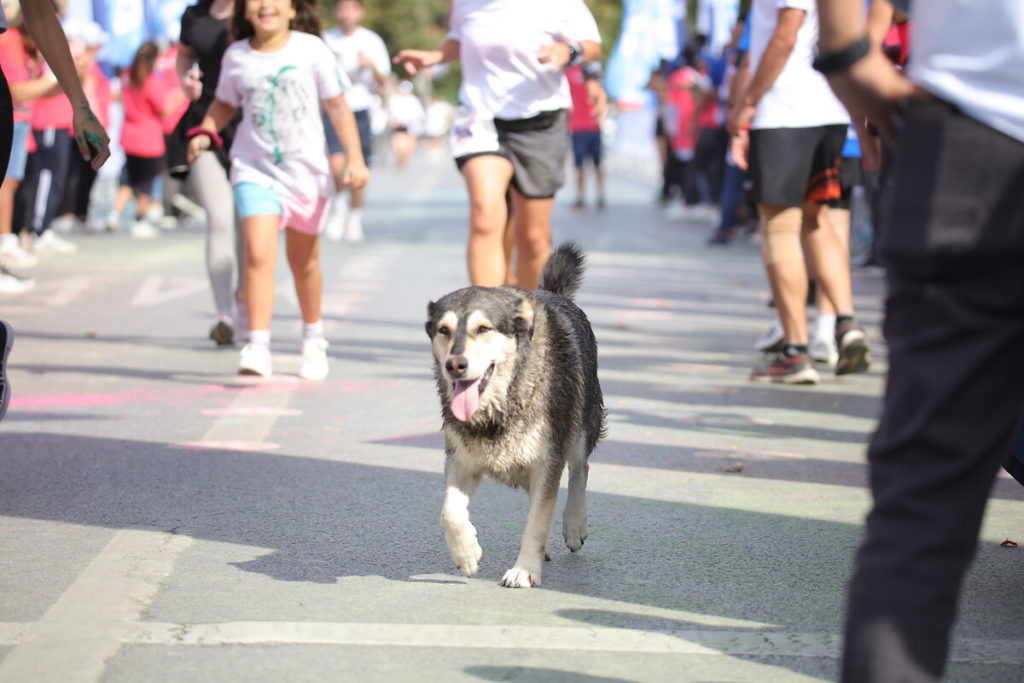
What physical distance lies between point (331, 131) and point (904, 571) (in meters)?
9.38

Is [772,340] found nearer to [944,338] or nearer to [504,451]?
[504,451]

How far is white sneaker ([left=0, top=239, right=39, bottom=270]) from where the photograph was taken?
13.7m

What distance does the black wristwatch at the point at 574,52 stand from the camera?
25.1ft

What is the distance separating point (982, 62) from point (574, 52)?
16.9 ft

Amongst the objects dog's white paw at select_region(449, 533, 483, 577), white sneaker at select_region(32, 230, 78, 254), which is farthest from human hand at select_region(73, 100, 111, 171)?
white sneaker at select_region(32, 230, 78, 254)

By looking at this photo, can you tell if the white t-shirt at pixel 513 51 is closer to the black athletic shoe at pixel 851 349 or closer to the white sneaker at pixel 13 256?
the black athletic shoe at pixel 851 349

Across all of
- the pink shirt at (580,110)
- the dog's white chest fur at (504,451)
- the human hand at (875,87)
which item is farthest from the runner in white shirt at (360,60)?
the human hand at (875,87)

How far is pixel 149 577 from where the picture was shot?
4.44 metres

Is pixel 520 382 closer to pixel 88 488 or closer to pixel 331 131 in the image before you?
pixel 88 488

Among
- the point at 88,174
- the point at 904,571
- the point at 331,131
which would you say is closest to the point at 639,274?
the point at 331,131

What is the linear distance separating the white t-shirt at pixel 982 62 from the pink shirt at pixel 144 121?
54.6ft

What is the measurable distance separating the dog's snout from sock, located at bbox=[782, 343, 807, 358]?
4.24m

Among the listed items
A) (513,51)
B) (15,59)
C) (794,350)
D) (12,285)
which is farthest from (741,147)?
(15,59)

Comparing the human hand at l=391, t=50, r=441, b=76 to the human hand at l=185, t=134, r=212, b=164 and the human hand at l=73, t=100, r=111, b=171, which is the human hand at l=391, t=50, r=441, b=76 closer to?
the human hand at l=185, t=134, r=212, b=164
